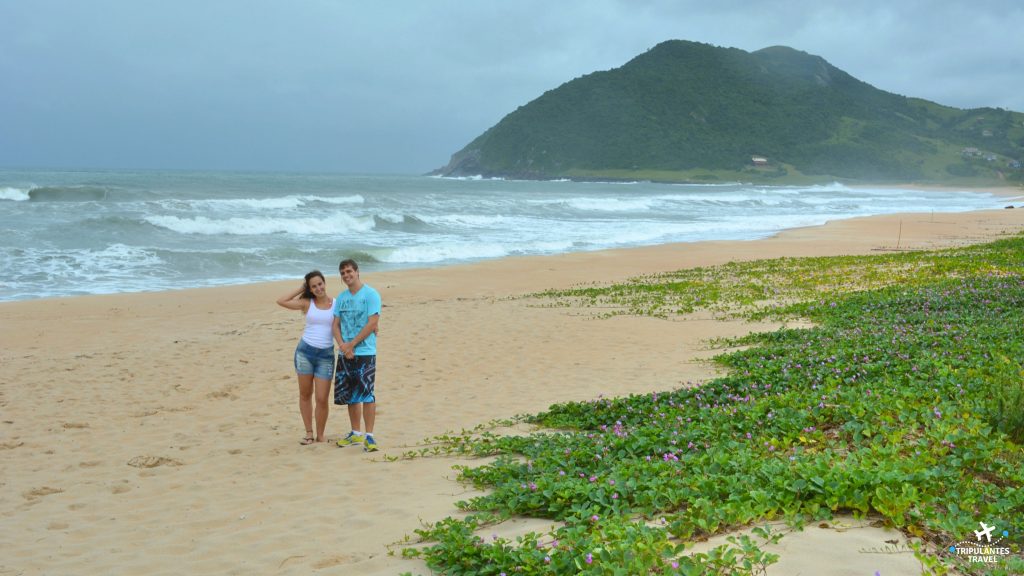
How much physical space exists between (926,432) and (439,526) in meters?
3.19

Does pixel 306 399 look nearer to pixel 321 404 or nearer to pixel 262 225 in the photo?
pixel 321 404

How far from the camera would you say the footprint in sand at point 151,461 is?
6941 mm

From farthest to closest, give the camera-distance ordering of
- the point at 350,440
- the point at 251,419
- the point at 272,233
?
1. the point at 272,233
2. the point at 251,419
3. the point at 350,440

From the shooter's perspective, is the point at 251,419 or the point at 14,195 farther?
the point at 14,195

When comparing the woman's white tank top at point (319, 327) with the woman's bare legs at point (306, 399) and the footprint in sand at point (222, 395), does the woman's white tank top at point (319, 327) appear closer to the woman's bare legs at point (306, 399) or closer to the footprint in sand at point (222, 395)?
the woman's bare legs at point (306, 399)

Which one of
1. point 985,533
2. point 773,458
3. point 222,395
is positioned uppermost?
point 985,533

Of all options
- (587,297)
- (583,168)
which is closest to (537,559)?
(587,297)

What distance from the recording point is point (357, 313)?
6.92m

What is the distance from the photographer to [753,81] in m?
178

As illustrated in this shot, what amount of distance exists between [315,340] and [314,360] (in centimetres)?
20

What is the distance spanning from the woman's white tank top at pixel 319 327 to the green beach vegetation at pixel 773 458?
4.39ft

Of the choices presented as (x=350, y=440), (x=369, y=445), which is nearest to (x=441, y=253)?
(x=350, y=440)

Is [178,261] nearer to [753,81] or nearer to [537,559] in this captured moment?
[537,559]

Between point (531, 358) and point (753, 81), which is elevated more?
point (753, 81)
